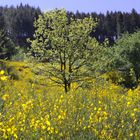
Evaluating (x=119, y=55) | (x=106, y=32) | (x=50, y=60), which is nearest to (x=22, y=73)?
(x=119, y=55)

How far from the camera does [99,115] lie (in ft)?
22.4

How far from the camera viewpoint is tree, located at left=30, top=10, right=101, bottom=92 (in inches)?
923

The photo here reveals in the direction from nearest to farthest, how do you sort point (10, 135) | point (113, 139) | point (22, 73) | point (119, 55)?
point (10, 135)
point (113, 139)
point (22, 73)
point (119, 55)

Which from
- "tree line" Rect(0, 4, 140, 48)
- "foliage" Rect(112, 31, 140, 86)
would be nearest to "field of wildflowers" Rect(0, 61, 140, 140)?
"foliage" Rect(112, 31, 140, 86)

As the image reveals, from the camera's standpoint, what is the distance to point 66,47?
23.4 meters

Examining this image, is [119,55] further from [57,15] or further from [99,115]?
[99,115]

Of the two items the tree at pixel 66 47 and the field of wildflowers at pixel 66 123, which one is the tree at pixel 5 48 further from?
the field of wildflowers at pixel 66 123

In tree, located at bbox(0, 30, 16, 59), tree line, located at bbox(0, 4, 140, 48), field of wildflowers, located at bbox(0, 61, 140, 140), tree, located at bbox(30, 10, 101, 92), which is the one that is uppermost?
tree line, located at bbox(0, 4, 140, 48)

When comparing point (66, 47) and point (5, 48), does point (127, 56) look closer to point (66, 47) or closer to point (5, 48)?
point (5, 48)

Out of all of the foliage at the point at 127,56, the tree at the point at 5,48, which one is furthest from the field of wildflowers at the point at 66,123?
the tree at the point at 5,48

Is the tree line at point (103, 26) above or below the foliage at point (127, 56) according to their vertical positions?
above

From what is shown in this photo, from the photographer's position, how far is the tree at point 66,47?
2344cm

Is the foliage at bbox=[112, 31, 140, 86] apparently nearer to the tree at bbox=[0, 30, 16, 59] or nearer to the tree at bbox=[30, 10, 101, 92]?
the tree at bbox=[0, 30, 16, 59]

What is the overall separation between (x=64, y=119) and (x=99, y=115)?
21.6 inches
